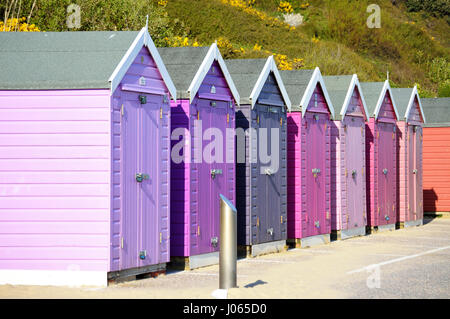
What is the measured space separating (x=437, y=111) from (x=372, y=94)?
6.35 metres

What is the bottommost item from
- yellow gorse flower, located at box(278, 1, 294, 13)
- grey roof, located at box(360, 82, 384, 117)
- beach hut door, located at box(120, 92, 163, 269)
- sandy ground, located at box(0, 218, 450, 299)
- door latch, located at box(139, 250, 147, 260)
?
sandy ground, located at box(0, 218, 450, 299)

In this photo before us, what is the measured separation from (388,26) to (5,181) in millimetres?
55357

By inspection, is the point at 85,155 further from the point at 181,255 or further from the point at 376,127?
the point at 376,127

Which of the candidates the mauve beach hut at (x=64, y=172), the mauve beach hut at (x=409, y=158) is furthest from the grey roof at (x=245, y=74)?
the mauve beach hut at (x=409, y=158)

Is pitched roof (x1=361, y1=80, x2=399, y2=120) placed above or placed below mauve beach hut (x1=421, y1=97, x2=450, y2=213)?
above

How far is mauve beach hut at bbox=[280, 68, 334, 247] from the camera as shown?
16656 mm

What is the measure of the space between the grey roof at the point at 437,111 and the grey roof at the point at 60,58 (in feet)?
54.5

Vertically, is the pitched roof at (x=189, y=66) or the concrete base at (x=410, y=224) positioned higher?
the pitched roof at (x=189, y=66)

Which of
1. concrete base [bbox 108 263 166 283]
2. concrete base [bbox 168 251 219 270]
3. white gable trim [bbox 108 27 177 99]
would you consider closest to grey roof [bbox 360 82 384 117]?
concrete base [bbox 168 251 219 270]

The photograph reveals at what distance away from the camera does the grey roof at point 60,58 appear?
1089 cm

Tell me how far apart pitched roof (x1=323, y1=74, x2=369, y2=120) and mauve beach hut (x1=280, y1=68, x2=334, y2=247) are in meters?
0.52

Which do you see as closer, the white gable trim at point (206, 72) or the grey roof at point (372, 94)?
the white gable trim at point (206, 72)

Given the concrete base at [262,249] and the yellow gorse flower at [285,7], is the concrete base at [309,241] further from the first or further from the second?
the yellow gorse flower at [285,7]

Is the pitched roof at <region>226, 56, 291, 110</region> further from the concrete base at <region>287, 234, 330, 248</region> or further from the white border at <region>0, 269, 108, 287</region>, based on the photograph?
the white border at <region>0, 269, 108, 287</region>
